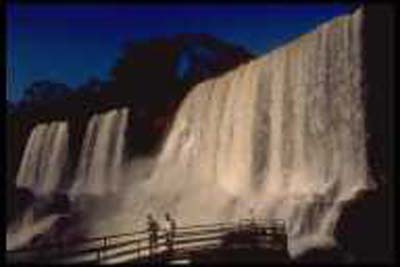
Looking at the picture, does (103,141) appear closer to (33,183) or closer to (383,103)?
(33,183)

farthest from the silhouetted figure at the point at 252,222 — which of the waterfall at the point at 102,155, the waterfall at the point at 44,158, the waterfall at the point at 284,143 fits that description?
the waterfall at the point at 44,158

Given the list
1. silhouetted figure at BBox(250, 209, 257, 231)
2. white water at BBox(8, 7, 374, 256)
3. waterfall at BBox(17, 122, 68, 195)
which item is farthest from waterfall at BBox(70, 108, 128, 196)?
Answer: silhouetted figure at BBox(250, 209, 257, 231)

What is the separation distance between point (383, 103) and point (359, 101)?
2.50 feet

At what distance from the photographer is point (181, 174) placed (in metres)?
37.2

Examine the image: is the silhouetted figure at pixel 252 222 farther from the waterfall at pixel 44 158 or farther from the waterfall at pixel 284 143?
the waterfall at pixel 44 158

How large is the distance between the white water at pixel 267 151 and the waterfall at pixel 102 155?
7cm

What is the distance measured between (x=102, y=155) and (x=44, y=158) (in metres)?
3.96

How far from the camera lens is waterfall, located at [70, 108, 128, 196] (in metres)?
40.8

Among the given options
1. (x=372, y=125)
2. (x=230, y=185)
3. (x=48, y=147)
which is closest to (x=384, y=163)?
(x=372, y=125)

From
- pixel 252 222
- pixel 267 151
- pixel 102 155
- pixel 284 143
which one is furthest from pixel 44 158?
pixel 252 222

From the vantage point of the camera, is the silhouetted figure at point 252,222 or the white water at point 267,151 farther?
the white water at point 267,151

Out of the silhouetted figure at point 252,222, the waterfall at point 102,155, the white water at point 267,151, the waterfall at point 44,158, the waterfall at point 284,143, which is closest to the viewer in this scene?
the silhouetted figure at point 252,222

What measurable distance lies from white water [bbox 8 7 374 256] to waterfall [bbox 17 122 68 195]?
2.01m

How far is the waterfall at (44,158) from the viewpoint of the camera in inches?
1690
